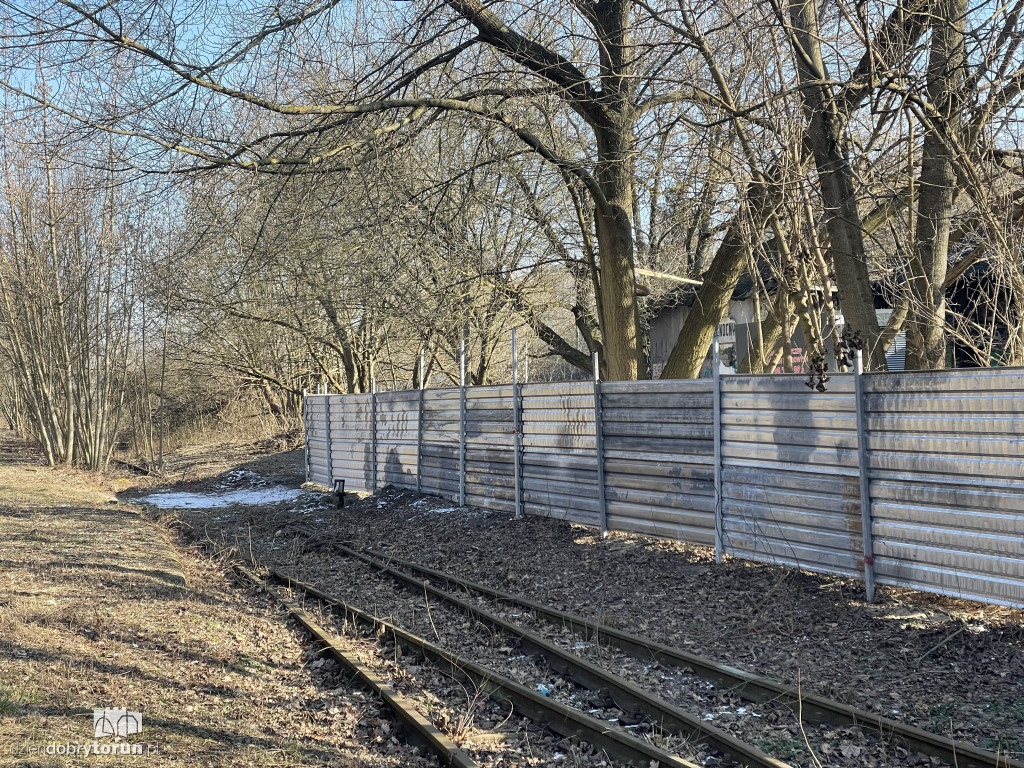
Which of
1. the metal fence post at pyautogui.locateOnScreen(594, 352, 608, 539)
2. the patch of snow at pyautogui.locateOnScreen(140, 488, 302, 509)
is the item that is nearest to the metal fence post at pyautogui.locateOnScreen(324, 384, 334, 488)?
the patch of snow at pyautogui.locateOnScreen(140, 488, 302, 509)

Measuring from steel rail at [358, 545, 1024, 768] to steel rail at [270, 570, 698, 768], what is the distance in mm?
1134

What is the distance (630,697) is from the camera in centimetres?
557

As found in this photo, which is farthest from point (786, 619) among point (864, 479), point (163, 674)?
point (163, 674)

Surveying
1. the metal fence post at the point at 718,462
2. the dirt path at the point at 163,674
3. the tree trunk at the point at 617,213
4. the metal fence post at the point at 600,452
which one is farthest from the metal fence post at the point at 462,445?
the metal fence post at the point at 718,462

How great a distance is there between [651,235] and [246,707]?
13439 mm

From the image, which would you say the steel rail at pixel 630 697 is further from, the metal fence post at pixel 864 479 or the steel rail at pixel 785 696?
the metal fence post at pixel 864 479

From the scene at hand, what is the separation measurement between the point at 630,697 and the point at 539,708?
2.07ft

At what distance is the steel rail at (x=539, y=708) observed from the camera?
15.2 feet

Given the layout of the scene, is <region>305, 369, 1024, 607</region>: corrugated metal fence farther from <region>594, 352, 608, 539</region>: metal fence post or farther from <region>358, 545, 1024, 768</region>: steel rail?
<region>358, 545, 1024, 768</region>: steel rail

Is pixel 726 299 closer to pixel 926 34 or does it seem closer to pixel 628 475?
pixel 628 475

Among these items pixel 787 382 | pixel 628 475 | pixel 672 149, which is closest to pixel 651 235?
pixel 672 149

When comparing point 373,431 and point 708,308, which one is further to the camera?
point 373,431

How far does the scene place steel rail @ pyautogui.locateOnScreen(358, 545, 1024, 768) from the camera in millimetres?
4367

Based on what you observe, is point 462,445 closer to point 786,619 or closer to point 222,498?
point 786,619
